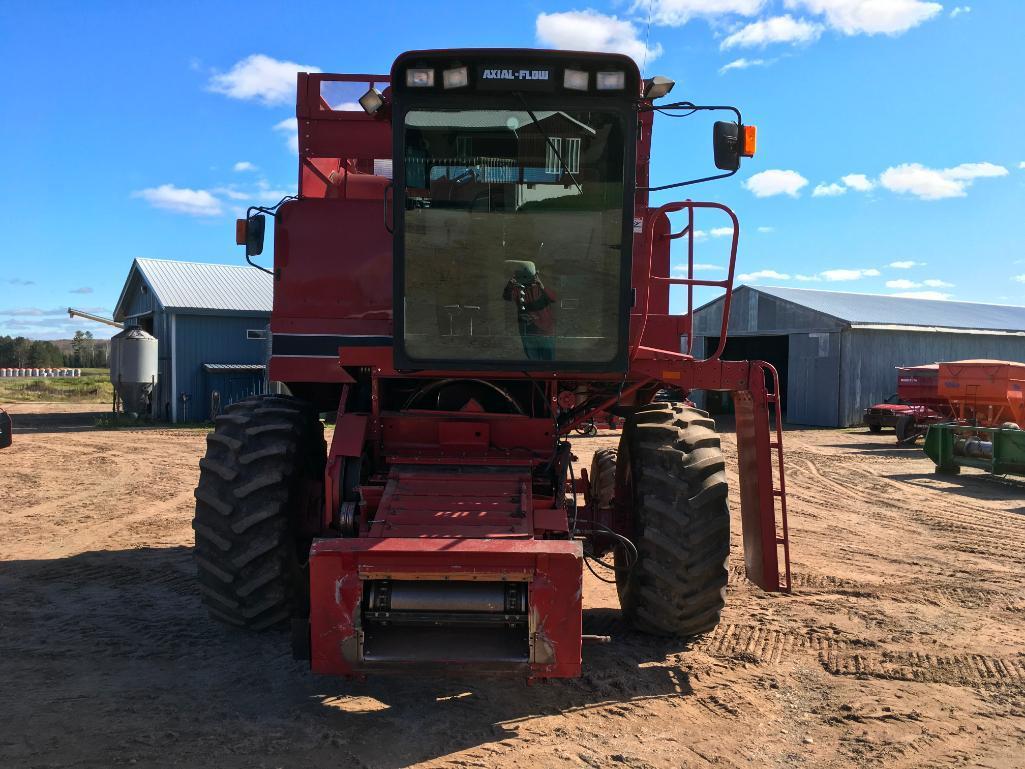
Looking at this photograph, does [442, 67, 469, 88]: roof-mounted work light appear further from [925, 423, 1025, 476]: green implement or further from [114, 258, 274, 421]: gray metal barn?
[114, 258, 274, 421]: gray metal barn

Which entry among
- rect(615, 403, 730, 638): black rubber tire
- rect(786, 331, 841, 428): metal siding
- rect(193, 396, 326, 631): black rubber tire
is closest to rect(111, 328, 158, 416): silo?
Answer: rect(786, 331, 841, 428): metal siding

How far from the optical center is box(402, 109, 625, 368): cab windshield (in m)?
4.59

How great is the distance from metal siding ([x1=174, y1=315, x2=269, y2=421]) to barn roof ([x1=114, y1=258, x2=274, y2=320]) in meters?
0.42

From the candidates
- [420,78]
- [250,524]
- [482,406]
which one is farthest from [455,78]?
[250,524]

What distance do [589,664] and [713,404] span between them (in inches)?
1045

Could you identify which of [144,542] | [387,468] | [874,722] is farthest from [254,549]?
[144,542]

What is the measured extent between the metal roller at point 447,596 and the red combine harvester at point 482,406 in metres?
0.01

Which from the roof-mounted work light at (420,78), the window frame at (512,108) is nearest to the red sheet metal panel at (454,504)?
the window frame at (512,108)

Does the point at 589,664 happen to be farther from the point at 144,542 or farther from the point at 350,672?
the point at 144,542

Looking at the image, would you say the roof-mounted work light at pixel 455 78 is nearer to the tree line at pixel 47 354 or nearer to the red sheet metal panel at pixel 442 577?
the red sheet metal panel at pixel 442 577

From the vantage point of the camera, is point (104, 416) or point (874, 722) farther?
point (104, 416)

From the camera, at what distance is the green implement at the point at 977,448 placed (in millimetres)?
13336

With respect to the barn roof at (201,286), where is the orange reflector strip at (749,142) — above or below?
below

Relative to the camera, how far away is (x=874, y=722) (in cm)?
430
